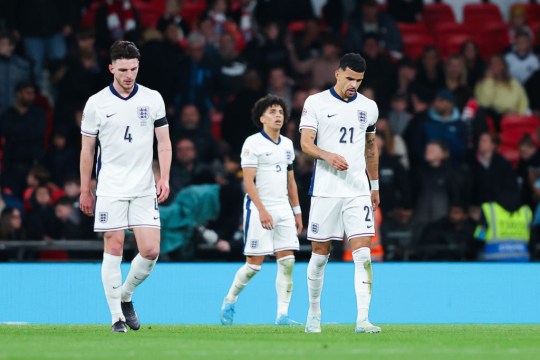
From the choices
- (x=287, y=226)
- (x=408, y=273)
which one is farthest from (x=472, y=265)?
(x=287, y=226)

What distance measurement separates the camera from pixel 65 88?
2008 centimetres

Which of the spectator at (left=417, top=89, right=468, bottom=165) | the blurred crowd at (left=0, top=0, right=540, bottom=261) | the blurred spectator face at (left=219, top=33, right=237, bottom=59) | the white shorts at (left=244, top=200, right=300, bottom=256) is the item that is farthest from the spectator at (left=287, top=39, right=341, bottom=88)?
the white shorts at (left=244, top=200, right=300, bottom=256)

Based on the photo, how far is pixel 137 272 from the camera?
1204cm

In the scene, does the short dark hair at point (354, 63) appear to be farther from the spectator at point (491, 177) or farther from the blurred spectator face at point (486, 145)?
the blurred spectator face at point (486, 145)

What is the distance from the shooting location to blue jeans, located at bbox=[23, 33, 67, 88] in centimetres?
2056

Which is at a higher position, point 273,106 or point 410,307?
point 273,106

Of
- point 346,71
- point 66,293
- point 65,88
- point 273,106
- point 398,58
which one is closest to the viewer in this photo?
point 346,71

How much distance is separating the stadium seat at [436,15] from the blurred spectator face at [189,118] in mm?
6626

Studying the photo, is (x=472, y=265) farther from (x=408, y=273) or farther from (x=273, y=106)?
(x=273, y=106)

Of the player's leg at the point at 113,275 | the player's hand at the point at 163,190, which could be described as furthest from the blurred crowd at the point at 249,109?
the player's hand at the point at 163,190

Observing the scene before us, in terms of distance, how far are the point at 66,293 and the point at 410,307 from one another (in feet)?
13.2

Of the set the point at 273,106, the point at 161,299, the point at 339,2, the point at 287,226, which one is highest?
the point at 339,2

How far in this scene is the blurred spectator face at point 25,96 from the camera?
19.2m

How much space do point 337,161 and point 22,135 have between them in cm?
835
